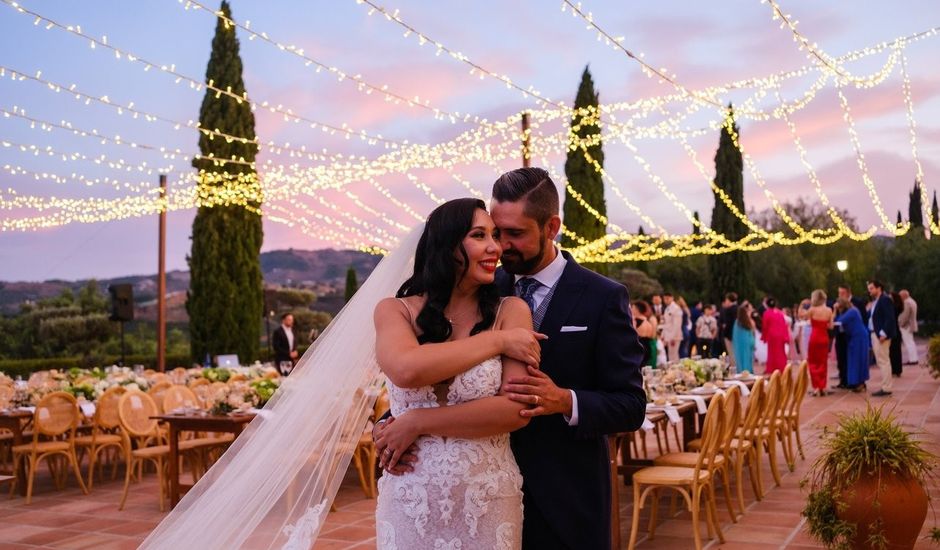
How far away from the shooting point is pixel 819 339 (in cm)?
1270

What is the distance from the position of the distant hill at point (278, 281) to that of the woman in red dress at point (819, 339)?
58.1ft

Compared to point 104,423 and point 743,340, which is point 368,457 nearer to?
point 104,423

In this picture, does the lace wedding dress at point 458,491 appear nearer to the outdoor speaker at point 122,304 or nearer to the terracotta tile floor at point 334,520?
the terracotta tile floor at point 334,520

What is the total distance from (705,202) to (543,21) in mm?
25234

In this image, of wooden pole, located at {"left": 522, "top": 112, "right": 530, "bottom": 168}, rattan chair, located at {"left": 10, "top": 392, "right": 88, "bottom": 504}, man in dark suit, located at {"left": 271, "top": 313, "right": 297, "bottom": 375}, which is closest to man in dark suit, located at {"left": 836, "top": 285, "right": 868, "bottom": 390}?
wooden pole, located at {"left": 522, "top": 112, "right": 530, "bottom": 168}

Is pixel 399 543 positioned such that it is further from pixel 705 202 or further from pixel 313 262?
pixel 313 262

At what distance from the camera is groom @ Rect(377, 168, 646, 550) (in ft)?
6.97

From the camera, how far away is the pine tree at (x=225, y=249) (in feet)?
57.2

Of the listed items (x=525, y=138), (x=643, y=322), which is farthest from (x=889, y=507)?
(x=643, y=322)

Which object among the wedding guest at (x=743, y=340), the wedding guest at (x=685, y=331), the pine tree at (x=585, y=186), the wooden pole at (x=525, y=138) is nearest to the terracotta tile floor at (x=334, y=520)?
the wooden pole at (x=525, y=138)

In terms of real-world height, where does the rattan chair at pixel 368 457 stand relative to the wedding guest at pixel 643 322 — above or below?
below

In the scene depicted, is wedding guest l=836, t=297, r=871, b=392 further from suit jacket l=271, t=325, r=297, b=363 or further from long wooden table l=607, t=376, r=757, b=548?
suit jacket l=271, t=325, r=297, b=363

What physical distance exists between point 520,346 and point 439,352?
0.59 feet

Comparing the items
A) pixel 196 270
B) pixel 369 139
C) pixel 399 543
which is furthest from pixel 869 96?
pixel 399 543
